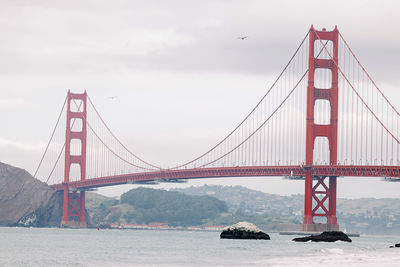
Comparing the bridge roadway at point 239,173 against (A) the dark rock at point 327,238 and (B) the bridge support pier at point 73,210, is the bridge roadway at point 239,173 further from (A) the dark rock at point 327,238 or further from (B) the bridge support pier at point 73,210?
(B) the bridge support pier at point 73,210

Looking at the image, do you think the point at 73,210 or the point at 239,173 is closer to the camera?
the point at 239,173

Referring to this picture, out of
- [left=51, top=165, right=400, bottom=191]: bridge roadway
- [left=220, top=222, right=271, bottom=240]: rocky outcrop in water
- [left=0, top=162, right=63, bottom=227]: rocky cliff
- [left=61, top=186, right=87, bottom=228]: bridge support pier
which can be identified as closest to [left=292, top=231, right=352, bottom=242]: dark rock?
[left=220, top=222, right=271, bottom=240]: rocky outcrop in water

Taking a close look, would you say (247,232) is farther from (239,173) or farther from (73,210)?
(73,210)

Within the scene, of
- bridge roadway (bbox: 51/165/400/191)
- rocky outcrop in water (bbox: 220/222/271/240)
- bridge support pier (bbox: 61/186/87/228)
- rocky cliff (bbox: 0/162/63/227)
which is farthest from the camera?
rocky cliff (bbox: 0/162/63/227)

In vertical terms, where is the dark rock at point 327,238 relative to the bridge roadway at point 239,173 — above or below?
below

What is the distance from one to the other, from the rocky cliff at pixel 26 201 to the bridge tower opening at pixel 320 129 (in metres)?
69.8

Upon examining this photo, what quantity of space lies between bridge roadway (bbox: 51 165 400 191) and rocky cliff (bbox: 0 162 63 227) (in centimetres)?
2180

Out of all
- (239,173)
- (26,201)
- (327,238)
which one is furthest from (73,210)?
(327,238)

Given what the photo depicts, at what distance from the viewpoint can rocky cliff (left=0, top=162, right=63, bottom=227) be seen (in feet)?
576

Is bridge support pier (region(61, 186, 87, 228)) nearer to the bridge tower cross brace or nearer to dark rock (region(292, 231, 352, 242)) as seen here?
the bridge tower cross brace

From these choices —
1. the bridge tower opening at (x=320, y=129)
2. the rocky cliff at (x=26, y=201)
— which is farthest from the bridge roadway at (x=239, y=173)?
the rocky cliff at (x=26, y=201)

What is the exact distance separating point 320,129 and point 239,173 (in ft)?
38.5

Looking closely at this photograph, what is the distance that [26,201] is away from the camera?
182125mm

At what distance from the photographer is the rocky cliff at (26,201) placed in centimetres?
17550
